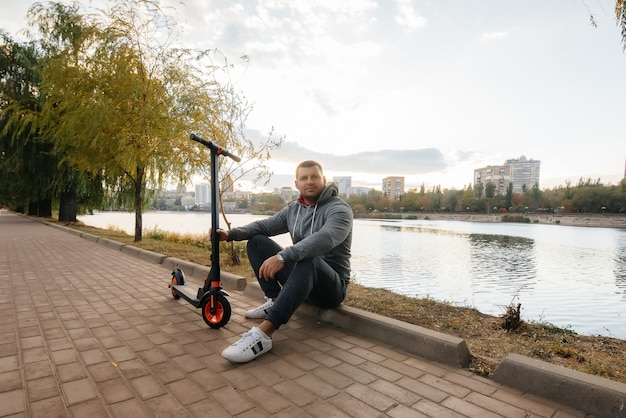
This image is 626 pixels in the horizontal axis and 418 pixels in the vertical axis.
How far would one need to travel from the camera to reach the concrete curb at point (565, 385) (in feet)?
5.56

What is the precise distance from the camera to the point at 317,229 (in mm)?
2746

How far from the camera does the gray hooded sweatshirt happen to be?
2354 millimetres

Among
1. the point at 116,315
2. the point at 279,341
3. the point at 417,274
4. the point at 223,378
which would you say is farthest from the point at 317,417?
the point at 417,274

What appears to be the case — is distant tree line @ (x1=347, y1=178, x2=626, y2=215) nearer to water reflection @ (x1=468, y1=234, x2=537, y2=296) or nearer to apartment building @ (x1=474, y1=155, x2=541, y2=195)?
water reflection @ (x1=468, y1=234, x2=537, y2=296)

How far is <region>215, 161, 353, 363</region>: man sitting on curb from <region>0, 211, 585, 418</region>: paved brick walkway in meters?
0.19

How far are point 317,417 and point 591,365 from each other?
1828 millimetres

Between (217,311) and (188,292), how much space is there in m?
0.67

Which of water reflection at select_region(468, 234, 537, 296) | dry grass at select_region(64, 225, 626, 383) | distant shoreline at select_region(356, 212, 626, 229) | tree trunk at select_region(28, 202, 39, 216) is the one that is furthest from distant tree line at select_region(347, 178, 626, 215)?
dry grass at select_region(64, 225, 626, 383)

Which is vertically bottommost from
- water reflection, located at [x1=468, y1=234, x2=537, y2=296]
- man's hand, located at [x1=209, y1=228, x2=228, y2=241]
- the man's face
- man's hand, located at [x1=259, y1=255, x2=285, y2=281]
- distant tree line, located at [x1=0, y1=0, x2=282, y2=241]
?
water reflection, located at [x1=468, y1=234, x2=537, y2=296]

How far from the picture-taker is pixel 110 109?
7512mm

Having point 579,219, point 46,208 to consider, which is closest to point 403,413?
point 46,208

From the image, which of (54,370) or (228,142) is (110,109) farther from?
(54,370)

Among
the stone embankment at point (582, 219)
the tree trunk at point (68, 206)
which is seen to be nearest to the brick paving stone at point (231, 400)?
the tree trunk at point (68, 206)

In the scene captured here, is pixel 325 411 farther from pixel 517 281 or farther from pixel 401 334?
pixel 517 281
